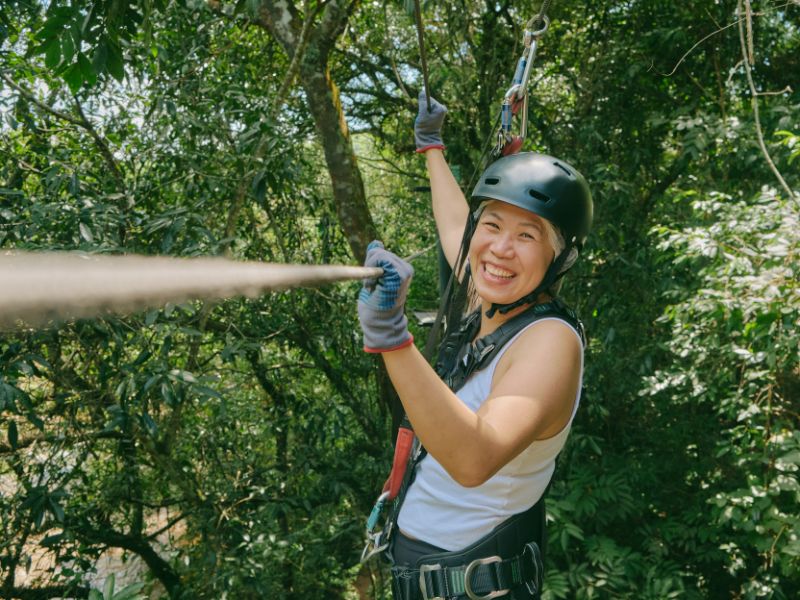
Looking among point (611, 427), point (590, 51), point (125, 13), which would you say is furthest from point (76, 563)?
point (590, 51)

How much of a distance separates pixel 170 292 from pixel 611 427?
15.2ft

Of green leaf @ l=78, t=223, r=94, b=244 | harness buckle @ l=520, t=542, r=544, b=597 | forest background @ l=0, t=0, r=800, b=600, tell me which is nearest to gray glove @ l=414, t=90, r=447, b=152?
forest background @ l=0, t=0, r=800, b=600

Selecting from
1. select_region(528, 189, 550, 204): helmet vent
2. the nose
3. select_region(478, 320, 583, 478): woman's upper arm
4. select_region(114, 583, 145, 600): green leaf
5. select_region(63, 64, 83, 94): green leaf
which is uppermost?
select_region(63, 64, 83, 94): green leaf

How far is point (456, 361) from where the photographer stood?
6.13ft

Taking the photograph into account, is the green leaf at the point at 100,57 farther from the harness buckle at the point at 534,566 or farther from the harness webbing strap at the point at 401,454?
the harness buckle at the point at 534,566

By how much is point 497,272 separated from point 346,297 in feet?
9.40

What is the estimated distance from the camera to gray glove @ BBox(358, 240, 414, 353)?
114cm

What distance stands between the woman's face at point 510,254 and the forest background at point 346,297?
55.6 inches

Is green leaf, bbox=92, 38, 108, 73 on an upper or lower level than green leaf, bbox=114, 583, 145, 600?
upper

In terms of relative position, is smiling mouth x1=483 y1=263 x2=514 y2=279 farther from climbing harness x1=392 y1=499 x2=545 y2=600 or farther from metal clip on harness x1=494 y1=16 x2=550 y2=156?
climbing harness x1=392 y1=499 x2=545 y2=600

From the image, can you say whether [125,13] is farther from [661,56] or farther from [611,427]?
[611,427]

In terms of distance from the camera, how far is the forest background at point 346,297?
319 centimetres

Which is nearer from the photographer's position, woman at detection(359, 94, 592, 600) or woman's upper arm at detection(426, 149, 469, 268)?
woman at detection(359, 94, 592, 600)

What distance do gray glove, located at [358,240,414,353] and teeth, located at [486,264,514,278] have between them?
60 cm
